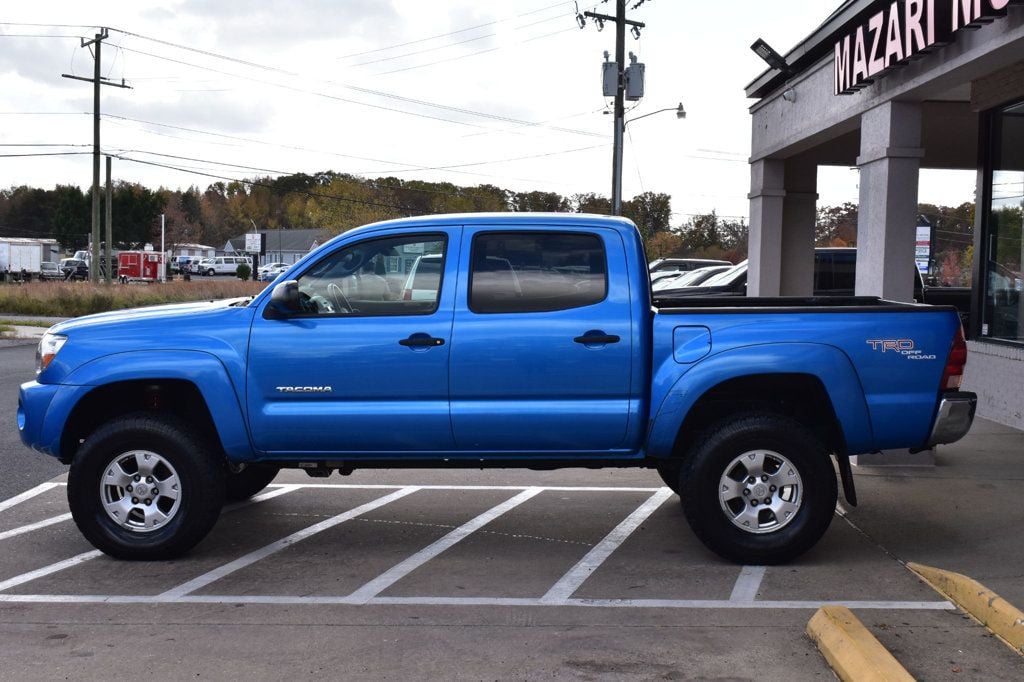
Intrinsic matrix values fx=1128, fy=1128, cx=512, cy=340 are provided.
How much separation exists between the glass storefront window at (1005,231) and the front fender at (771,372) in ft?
22.0

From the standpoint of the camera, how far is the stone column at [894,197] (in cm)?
1107

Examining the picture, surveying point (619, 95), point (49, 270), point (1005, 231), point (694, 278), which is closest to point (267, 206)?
point (49, 270)

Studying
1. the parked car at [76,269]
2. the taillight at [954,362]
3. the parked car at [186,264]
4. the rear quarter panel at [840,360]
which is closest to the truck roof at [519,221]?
the rear quarter panel at [840,360]

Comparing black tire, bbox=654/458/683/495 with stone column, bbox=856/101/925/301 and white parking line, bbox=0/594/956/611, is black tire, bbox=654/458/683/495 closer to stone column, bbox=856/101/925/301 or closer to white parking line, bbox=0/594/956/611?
white parking line, bbox=0/594/956/611

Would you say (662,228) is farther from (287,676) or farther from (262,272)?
(287,676)

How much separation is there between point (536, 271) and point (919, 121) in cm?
611

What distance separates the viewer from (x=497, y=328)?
6.73 metres

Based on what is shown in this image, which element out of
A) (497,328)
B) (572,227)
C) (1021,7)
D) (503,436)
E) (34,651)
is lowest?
(34,651)

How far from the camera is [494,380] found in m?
6.71

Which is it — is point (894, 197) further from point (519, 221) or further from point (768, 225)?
point (768, 225)

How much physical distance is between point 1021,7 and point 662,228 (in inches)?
3020

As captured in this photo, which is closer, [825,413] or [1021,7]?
[825,413]

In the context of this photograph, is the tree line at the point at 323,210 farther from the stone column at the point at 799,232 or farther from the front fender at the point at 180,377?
the front fender at the point at 180,377

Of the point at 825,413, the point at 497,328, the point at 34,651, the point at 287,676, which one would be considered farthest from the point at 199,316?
the point at 825,413
